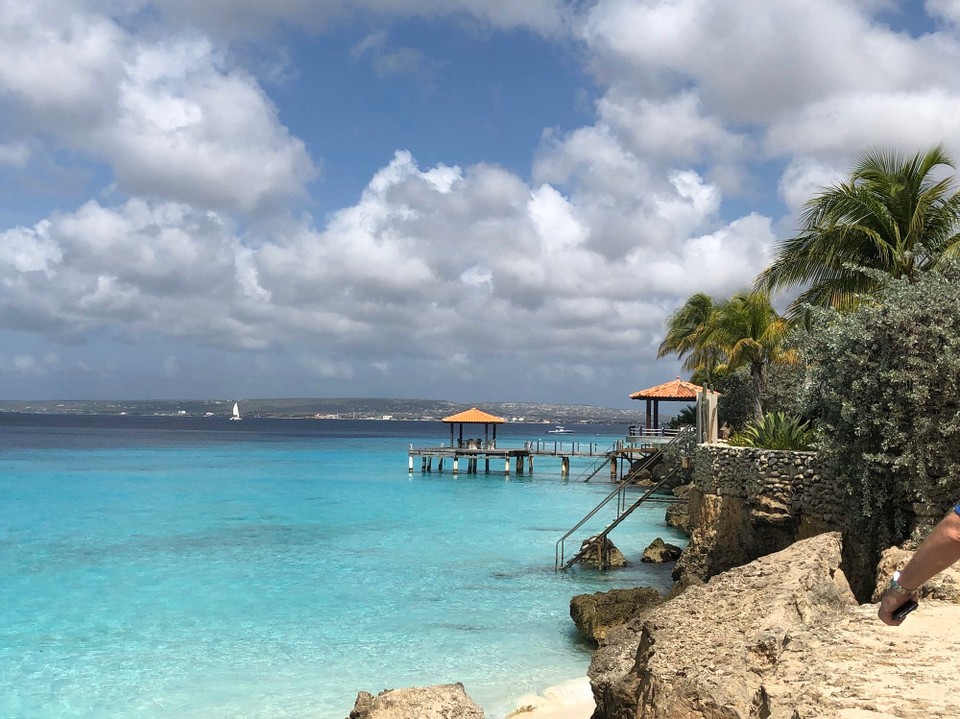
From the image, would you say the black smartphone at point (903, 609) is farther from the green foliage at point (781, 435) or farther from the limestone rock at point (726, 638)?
the green foliage at point (781, 435)

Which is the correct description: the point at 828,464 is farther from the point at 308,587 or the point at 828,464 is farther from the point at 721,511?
the point at 308,587

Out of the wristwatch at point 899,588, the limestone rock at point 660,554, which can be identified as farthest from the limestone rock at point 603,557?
the wristwatch at point 899,588

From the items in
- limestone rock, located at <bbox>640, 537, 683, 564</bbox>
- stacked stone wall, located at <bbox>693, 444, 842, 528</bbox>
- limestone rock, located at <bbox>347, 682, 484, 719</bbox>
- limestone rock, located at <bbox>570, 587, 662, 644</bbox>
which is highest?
stacked stone wall, located at <bbox>693, 444, 842, 528</bbox>

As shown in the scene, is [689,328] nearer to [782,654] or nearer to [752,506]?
[752,506]

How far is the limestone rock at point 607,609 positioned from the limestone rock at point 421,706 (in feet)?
18.6

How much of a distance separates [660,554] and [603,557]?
162 cm

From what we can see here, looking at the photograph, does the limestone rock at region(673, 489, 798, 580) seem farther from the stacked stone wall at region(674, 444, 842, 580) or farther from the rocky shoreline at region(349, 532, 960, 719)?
the rocky shoreline at region(349, 532, 960, 719)

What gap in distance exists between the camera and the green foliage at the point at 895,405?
9578 millimetres

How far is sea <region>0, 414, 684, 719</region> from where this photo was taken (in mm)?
11438

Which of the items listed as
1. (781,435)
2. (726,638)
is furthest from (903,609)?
(781,435)

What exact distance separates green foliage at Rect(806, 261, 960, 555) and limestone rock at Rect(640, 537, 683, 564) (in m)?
8.55

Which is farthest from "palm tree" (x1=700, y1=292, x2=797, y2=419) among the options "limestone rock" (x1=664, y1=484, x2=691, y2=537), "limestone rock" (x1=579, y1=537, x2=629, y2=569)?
"limestone rock" (x1=579, y1=537, x2=629, y2=569)

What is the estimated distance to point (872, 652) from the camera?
5.13m

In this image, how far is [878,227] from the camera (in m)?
14.8
